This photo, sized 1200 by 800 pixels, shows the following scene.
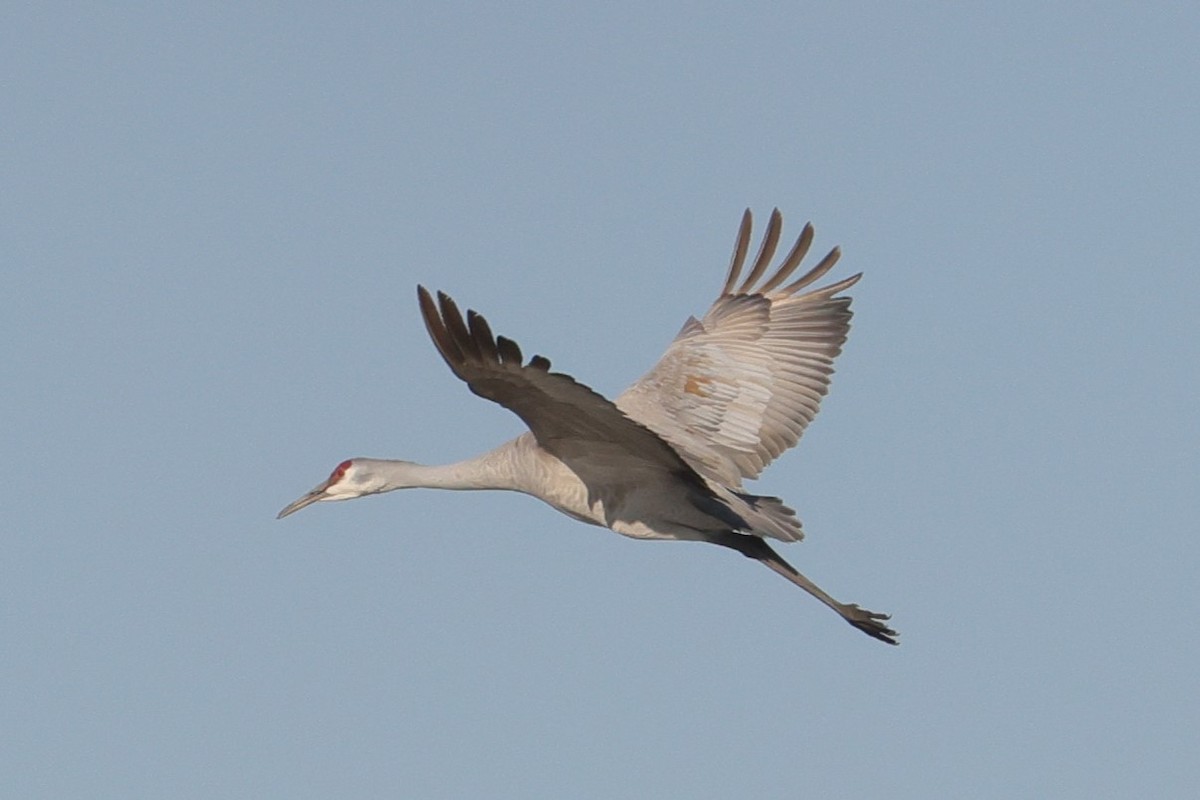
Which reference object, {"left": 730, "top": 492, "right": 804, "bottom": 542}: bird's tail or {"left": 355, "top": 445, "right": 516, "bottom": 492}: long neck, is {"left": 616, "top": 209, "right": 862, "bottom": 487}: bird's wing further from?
{"left": 355, "top": 445, "right": 516, "bottom": 492}: long neck

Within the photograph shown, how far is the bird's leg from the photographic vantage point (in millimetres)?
12414

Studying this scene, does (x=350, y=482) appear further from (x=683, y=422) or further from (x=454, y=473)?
(x=683, y=422)

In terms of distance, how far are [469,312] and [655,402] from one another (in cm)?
373

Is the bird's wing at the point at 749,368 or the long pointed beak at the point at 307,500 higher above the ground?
the bird's wing at the point at 749,368

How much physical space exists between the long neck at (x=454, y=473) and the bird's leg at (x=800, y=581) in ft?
4.58

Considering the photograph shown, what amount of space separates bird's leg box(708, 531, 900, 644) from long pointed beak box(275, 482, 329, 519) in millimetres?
2648

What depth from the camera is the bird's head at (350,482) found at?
12.8 m

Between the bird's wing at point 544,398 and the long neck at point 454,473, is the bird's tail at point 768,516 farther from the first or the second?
the long neck at point 454,473

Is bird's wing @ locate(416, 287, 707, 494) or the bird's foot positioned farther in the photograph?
→ the bird's foot

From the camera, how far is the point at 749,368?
13617 millimetres

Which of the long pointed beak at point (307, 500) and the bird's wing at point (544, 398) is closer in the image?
the bird's wing at point (544, 398)

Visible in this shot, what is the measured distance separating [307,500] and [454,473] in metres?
1.42

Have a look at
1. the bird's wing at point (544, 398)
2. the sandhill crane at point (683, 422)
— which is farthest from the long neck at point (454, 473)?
the bird's wing at point (544, 398)

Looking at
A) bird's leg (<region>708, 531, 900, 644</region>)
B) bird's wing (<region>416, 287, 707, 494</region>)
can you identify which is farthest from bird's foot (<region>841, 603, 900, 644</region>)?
bird's wing (<region>416, 287, 707, 494</region>)
